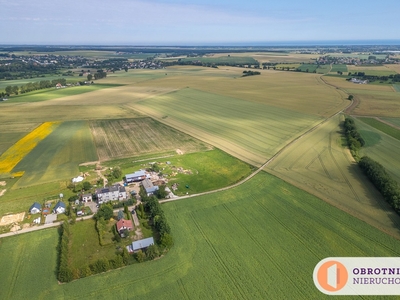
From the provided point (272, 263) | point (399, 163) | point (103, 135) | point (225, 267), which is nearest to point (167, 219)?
point (225, 267)

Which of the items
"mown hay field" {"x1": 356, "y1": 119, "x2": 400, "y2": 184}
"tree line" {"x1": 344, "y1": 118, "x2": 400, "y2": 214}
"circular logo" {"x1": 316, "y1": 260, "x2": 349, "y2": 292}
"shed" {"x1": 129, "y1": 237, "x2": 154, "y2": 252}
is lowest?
"mown hay field" {"x1": 356, "y1": 119, "x2": 400, "y2": 184}

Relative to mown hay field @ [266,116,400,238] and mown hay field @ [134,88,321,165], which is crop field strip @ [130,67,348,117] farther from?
mown hay field @ [266,116,400,238]

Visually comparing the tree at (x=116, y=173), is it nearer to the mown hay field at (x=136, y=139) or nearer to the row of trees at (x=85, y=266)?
the mown hay field at (x=136, y=139)

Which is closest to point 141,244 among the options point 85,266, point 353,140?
point 85,266

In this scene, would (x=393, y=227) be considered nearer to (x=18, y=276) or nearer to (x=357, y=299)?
(x=357, y=299)

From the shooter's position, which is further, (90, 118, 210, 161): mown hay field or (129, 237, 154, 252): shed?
(90, 118, 210, 161): mown hay field

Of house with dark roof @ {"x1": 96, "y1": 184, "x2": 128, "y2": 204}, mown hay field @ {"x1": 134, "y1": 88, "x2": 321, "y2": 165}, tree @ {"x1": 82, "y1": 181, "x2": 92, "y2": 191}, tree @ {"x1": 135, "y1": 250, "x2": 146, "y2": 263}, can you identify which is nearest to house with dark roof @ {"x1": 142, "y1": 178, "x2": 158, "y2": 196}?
house with dark roof @ {"x1": 96, "y1": 184, "x2": 128, "y2": 204}

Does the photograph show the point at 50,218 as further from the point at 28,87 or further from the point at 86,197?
the point at 28,87
